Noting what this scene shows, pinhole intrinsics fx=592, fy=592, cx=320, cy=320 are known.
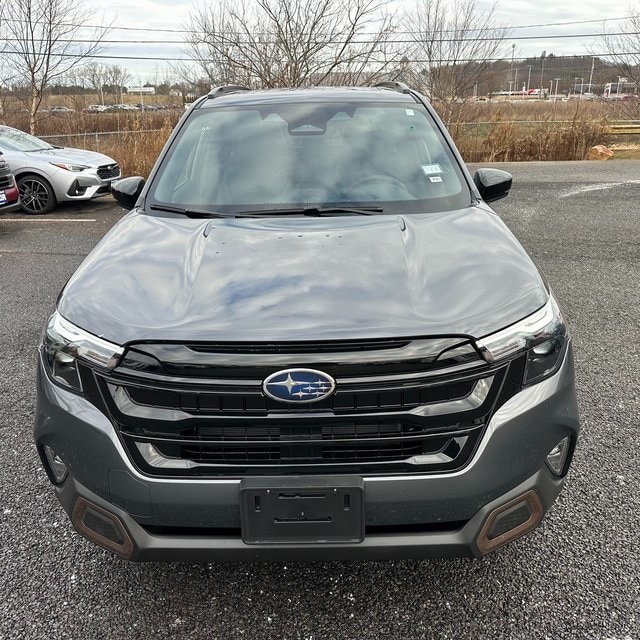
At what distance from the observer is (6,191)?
821 centimetres

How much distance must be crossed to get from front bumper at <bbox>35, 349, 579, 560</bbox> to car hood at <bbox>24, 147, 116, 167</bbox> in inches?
371

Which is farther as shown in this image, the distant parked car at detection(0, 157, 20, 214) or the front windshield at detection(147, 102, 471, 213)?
the distant parked car at detection(0, 157, 20, 214)

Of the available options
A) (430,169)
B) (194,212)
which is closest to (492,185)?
(430,169)

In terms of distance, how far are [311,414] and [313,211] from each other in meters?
1.28

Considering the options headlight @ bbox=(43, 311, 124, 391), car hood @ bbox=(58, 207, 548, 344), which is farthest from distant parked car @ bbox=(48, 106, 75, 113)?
headlight @ bbox=(43, 311, 124, 391)

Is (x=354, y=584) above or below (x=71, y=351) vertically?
below

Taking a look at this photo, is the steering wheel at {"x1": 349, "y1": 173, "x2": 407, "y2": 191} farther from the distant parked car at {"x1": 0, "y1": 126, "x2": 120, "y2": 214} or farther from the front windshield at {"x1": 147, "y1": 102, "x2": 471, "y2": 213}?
the distant parked car at {"x1": 0, "y1": 126, "x2": 120, "y2": 214}

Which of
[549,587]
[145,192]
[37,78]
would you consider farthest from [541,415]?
[37,78]

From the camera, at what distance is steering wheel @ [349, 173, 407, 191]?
9.59ft

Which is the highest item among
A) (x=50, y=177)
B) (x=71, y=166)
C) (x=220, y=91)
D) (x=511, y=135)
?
(x=220, y=91)

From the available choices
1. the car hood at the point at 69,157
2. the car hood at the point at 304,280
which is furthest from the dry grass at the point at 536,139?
the car hood at the point at 304,280

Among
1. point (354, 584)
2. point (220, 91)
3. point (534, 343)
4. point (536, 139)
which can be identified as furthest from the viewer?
point (536, 139)

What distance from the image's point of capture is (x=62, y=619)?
6.86 ft

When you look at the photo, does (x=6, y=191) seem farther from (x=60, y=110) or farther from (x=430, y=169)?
(x=60, y=110)
